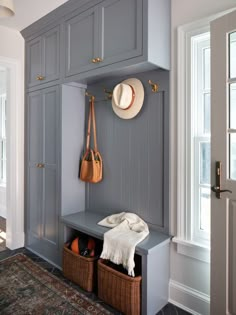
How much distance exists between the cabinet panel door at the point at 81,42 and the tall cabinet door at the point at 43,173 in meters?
0.36

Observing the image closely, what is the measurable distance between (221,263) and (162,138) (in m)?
0.97

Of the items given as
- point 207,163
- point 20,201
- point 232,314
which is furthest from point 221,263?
point 20,201

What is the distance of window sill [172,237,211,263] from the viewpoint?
176 cm

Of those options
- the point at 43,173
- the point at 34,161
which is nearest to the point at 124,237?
the point at 43,173

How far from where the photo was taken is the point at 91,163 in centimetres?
237

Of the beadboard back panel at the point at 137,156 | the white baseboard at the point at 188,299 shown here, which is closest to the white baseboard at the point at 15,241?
the beadboard back panel at the point at 137,156

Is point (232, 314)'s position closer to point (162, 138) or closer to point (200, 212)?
point (200, 212)

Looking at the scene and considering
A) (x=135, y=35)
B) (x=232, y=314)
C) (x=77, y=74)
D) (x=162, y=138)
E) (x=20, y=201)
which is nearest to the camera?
(x=232, y=314)

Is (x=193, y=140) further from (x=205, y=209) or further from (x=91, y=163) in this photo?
Answer: (x=91, y=163)

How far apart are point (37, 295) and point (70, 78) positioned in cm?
193

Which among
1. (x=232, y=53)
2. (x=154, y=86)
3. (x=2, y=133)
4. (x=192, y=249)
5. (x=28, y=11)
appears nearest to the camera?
(x=232, y=53)

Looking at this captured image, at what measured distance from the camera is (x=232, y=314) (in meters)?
1.54

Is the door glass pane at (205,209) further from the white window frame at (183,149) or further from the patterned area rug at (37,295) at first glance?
the patterned area rug at (37,295)

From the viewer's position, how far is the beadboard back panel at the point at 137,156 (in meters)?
1.96
